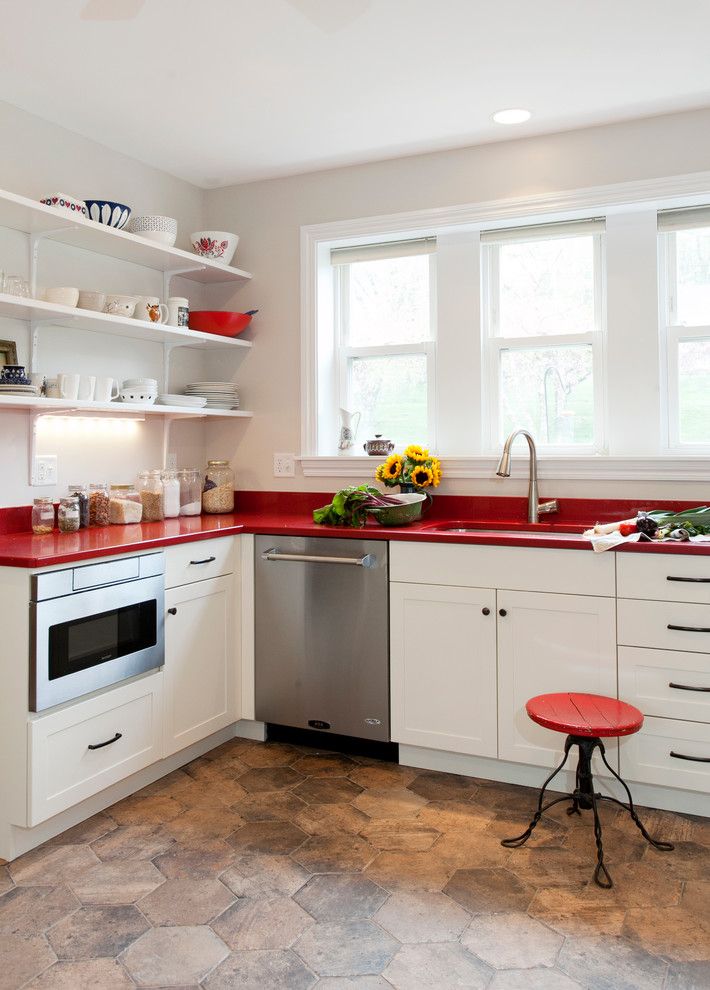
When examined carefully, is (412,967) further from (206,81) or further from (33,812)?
(206,81)

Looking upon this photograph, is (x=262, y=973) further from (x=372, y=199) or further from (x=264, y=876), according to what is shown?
(x=372, y=199)

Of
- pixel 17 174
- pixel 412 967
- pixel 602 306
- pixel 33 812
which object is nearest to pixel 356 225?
pixel 602 306

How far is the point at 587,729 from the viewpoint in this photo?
2143 millimetres

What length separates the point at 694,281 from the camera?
310 centimetres

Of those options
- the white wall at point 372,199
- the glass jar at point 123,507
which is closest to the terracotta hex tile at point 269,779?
the glass jar at point 123,507

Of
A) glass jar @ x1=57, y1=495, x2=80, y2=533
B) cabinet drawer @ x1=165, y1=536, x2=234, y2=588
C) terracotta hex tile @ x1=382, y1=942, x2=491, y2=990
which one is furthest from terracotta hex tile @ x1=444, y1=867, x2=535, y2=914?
glass jar @ x1=57, y1=495, x2=80, y2=533

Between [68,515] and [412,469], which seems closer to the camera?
[68,515]

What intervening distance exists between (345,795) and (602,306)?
2.17 metres

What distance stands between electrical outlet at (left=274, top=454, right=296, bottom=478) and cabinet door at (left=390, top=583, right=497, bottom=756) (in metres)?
1.05

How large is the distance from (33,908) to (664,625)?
6.42 feet

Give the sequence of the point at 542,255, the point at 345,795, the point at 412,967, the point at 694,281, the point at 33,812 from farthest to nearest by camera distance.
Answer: the point at 542,255 → the point at 694,281 → the point at 345,795 → the point at 33,812 → the point at 412,967

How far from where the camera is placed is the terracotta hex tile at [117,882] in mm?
2045

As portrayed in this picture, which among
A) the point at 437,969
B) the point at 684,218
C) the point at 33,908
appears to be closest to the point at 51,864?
the point at 33,908

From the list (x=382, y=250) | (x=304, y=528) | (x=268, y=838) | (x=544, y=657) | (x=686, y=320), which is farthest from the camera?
(x=382, y=250)
